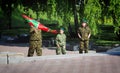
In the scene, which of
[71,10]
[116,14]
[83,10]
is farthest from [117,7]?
[71,10]

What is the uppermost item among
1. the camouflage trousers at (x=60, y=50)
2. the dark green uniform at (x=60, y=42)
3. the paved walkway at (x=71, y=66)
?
the dark green uniform at (x=60, y=42)

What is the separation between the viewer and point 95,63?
1089cm

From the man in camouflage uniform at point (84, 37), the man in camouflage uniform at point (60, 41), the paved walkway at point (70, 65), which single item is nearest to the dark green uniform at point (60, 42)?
the man in camouflage uniform at point (60, 41)

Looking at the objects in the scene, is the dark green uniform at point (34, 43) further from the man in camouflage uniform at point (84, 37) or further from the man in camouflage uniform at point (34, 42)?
the man in camouflage uniform at point (84, 37)

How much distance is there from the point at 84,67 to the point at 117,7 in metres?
8.79

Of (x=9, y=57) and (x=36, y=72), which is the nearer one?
(x=36, y=72)

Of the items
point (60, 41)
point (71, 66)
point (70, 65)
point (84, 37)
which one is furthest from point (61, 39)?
point (71, 66)

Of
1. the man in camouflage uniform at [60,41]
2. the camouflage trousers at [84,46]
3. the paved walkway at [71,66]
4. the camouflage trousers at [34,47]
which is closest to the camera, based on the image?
the paved walkway at [71,66]

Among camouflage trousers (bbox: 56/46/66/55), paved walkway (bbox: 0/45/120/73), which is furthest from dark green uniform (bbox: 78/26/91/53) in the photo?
paved walkway (bbox: 0/45/120/73)

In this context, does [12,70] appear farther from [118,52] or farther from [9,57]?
[118,52]

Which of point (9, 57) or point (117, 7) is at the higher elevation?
point (117, 7)

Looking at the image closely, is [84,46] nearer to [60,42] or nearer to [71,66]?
[60,42]

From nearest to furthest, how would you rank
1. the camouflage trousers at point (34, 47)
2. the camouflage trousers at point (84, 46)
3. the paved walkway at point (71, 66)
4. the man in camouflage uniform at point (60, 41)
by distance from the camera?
the paved walkway at point (71, 66) → the camouflage trousers at point (34, 47) → the man in camouflage uniform at point (60, 41) → the camouflage trousers at point (84, 46)

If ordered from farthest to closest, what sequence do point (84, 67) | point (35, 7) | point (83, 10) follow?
point (35, 7) → point (83, 10) → point (84, 67)
